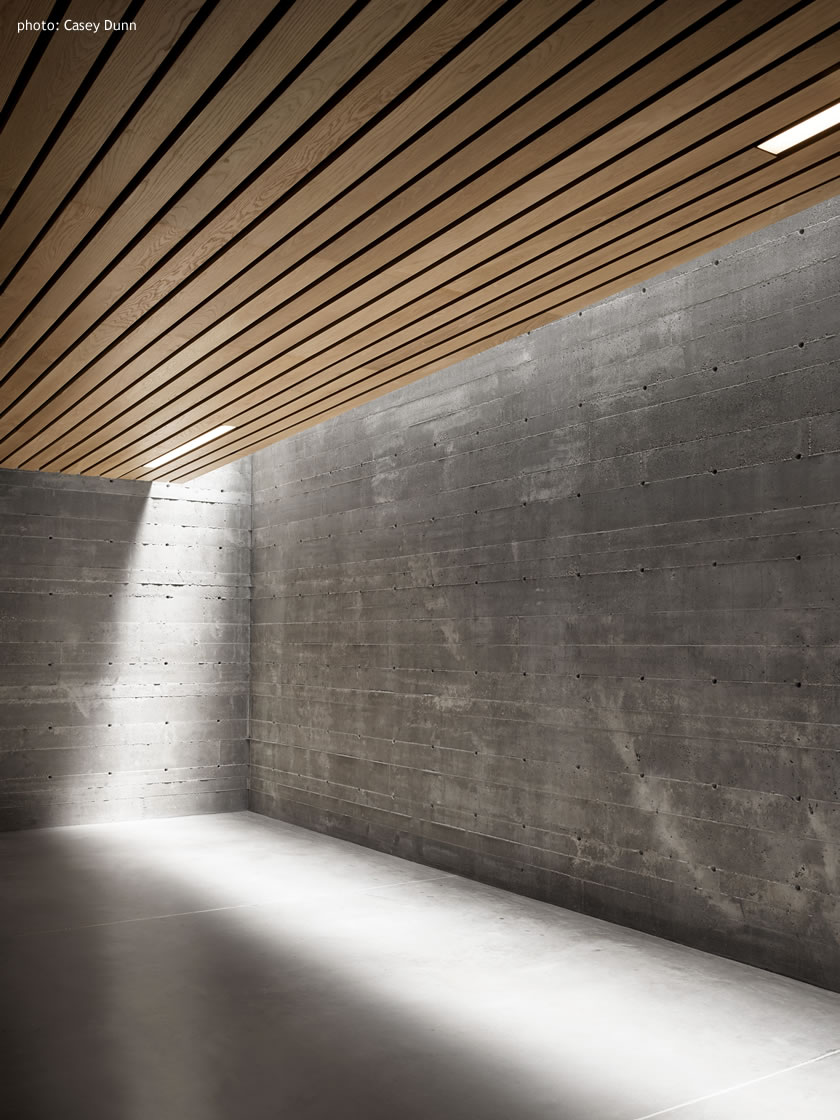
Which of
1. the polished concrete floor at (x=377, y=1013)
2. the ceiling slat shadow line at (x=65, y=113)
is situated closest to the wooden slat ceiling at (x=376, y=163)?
the ceiling slat shadow line at (x=65, y=113)

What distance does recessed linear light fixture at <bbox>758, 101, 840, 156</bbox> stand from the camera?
275 centimetres

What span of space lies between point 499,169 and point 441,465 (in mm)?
3476

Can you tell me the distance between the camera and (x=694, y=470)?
15.5ft

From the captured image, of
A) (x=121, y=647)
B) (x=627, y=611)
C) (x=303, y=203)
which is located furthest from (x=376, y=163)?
(x=121, y=647)

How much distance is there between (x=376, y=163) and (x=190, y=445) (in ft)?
14.8

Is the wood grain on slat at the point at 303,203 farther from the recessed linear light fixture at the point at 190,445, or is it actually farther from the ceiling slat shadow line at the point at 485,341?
the recessed linear light fixture at the point at 190,445

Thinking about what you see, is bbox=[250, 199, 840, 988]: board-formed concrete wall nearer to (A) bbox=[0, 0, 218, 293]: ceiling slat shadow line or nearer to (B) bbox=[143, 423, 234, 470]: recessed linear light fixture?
(B) bbox=[143, 423, 234, 470]: recessed linear light fixture

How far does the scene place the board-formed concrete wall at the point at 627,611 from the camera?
13.9 feet

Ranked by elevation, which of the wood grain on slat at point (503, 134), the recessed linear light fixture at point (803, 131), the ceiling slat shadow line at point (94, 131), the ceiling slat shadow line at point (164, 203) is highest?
the ceiling slat shadow line at point (94, 131)

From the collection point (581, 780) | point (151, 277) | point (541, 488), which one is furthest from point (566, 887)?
point (151, 277)

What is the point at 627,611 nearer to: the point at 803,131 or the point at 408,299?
the point at 408,299

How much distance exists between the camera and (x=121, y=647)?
27.8 ft

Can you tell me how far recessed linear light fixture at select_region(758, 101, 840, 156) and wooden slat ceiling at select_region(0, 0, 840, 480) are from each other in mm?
45

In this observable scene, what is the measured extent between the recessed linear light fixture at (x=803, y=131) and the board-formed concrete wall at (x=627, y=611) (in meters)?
1.42
